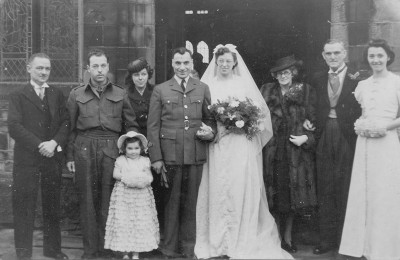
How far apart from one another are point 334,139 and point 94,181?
244cm

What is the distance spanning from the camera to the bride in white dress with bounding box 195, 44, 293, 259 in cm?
583

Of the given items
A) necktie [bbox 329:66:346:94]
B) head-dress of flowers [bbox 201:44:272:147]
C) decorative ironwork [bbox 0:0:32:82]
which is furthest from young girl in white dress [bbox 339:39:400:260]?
decorative ironwork [bbox 0:0:32:82]

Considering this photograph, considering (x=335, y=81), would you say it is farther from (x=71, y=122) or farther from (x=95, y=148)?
(x=71, y=122)

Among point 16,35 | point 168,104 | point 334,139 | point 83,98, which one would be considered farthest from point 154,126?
point 16,35

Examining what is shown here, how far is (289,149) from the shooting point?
608cm

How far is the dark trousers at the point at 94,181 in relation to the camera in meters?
5.68

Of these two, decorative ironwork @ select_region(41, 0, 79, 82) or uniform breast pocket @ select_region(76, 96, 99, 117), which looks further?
decorative ironwork @ select_region(41, 0, 79, 82)

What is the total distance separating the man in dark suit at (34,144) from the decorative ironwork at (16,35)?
171cm

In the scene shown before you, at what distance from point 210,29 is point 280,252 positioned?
390cm

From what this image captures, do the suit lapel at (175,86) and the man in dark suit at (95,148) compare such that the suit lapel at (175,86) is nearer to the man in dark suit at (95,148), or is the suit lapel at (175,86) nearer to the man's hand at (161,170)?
the man in dark suit at (95,148)

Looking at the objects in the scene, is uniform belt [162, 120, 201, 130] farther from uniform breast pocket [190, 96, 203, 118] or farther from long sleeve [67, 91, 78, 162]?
long sleeve [67, 91, 78, 162]

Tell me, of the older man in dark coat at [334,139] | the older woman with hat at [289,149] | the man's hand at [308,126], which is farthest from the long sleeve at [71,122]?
the older man in dark coat at [334,139]

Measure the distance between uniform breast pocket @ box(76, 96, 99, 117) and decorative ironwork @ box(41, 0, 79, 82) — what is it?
1579 mm

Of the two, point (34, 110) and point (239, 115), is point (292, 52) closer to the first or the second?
point (239, 115)
